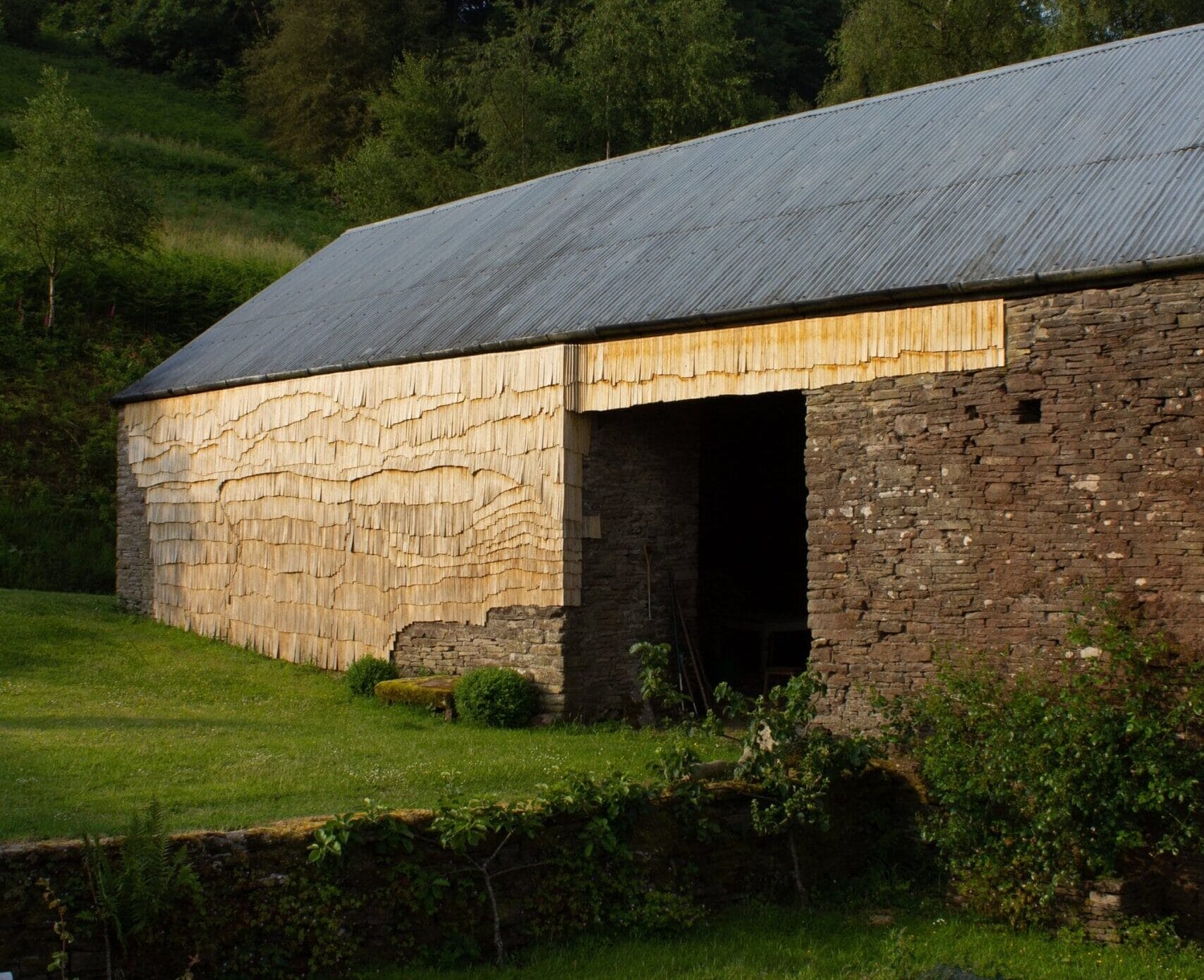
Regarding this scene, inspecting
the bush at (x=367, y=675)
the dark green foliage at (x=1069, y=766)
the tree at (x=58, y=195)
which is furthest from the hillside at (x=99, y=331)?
the dark green foliage at (x=1069, y=766)

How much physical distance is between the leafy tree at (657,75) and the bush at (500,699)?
2209cm

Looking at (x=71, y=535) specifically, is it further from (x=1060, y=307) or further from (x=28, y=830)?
(x=1060, y=307)

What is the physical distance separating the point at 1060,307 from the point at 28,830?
800 centimetres

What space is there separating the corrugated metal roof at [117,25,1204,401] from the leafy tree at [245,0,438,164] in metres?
27.2

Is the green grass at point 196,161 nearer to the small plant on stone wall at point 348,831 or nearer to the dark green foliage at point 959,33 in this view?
the dark green foliage at point 959,33

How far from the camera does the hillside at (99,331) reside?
71.1 ft

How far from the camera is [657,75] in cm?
3306

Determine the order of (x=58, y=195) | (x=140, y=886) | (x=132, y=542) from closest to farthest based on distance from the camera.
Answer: (x=140, y=886) < (x=132, y=542) < (x=58, y=195)

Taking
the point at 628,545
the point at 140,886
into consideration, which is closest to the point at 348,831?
the point at 140,886

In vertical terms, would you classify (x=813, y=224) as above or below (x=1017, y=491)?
above

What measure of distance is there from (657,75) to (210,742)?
25872 millimetres

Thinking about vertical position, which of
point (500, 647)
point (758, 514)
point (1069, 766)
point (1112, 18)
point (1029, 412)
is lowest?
point (1069, 766)

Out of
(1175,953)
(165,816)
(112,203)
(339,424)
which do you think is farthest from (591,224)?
(112,203)

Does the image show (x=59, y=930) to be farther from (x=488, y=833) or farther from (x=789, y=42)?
(x=789, y=42)
